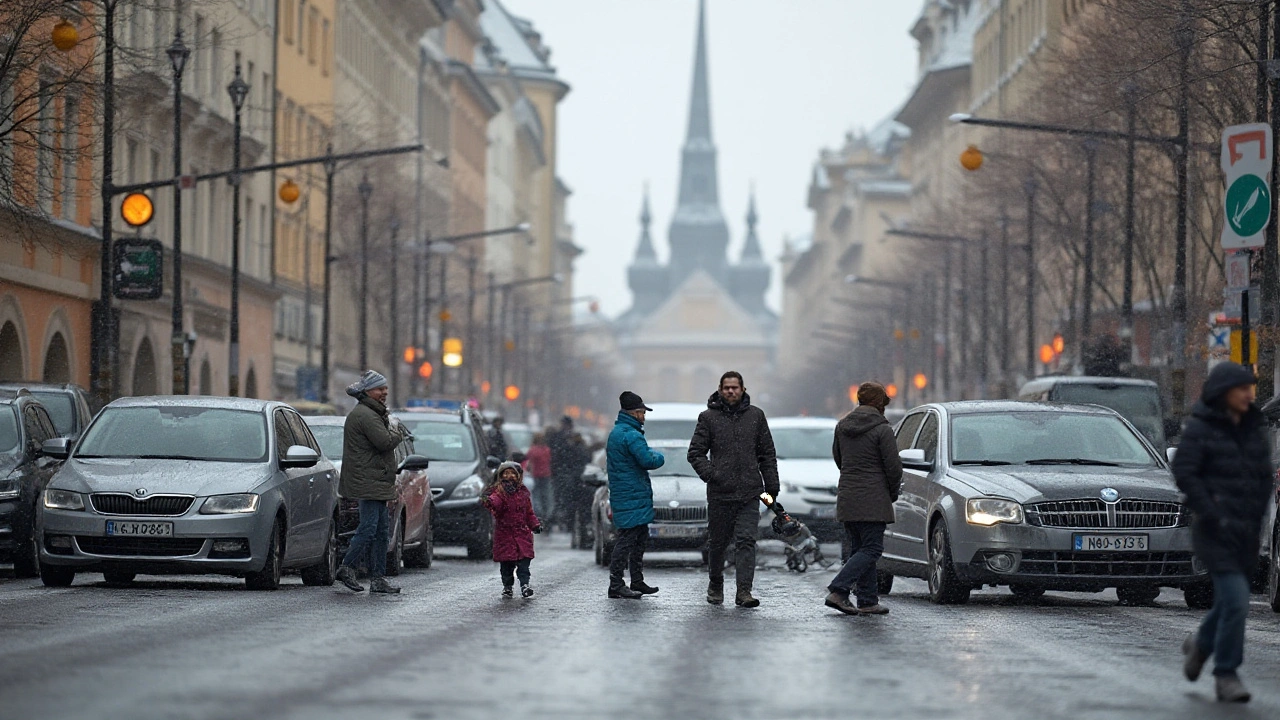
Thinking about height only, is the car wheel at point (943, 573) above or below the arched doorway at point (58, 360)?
below

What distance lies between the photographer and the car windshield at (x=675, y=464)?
30.0m

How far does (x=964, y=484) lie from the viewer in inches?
796

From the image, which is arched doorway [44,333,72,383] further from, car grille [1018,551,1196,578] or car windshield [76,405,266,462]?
car grille [1018,551,1196,578]

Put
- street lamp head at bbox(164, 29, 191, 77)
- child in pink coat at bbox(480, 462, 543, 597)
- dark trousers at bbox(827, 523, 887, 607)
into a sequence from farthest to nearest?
street lamp head at bbox(164, 29, 191, 77) → child in pink coat at bbox(480, 462, 543, 597) → dark trousers at bbox(827, 523, 887, 607)

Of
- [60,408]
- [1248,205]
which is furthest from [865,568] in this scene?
[60,408]

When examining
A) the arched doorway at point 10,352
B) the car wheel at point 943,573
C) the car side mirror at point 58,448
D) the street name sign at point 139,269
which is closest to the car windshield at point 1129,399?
the car wheel at point 943,573

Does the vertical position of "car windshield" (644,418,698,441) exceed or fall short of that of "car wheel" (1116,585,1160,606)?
it exceeds it

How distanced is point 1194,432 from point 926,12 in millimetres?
122939

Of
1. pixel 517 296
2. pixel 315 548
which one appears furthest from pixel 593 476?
pixel 517 296

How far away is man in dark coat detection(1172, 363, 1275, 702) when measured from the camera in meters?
12.2

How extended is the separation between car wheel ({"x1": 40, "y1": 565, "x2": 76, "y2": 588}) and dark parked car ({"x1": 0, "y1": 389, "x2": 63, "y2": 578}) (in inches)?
52.9

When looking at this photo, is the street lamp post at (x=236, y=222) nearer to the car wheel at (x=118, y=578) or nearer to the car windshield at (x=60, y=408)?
the car windshield at (x=60, y=408)

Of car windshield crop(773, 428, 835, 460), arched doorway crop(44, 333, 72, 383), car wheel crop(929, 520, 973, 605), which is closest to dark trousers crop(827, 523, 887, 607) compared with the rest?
car wheel crop(929, 520, 973, 605)

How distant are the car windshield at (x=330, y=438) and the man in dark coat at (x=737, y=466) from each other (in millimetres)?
8891
